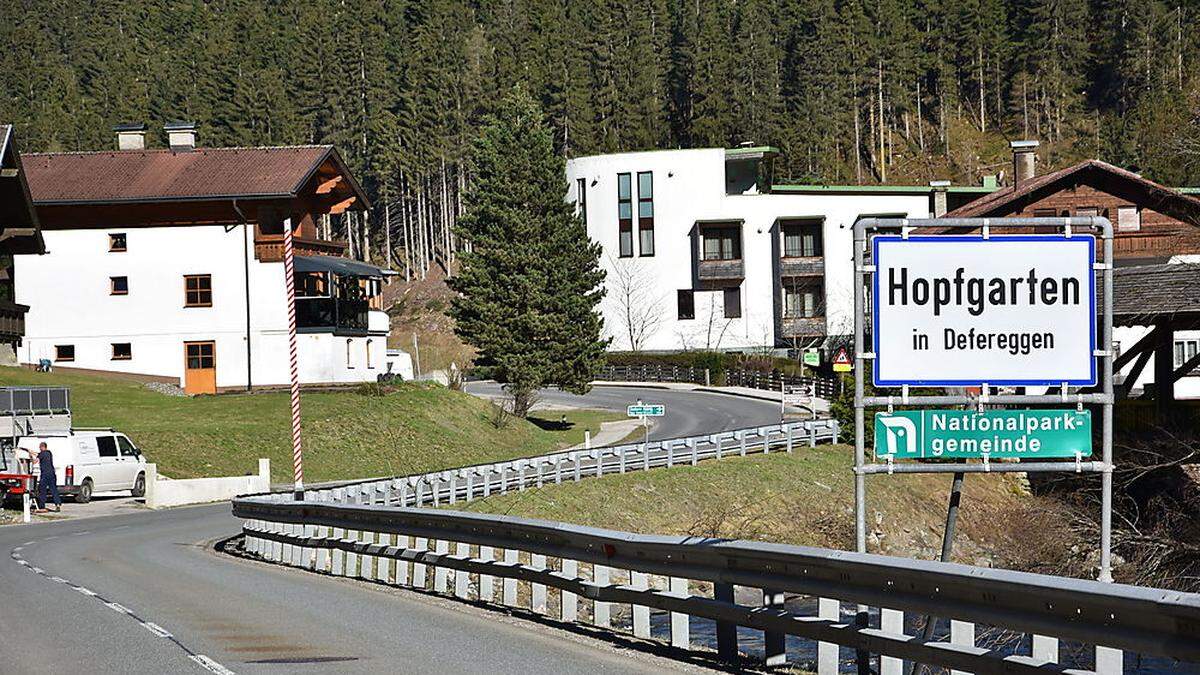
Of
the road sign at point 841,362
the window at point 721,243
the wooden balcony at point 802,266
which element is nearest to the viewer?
the road sign at point 841,362

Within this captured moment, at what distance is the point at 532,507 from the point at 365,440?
15.3 metres

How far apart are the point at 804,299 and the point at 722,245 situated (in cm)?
555

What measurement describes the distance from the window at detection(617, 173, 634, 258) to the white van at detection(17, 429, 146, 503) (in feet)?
180

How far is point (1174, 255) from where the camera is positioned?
5166 cm

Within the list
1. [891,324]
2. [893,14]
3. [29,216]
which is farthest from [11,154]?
[893,14]

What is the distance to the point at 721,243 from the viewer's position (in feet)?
309

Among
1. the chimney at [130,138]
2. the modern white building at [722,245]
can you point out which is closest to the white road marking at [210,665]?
the chimney at [130,138]

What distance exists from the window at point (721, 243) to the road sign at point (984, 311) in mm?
81564

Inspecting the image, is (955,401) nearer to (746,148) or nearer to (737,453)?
(737,453)

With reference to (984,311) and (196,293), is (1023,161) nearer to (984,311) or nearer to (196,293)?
(196,293)

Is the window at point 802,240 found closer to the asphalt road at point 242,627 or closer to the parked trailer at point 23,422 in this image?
the parked trailer at point 23,422

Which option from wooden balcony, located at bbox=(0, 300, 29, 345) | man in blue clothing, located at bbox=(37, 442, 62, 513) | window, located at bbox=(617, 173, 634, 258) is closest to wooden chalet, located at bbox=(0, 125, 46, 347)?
wooden balcony, located at bbox=(0, 300, 29, 345)

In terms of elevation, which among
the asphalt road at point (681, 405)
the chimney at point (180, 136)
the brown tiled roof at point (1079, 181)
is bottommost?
the asphalt road at point (681, 405)

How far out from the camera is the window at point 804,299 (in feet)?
304
